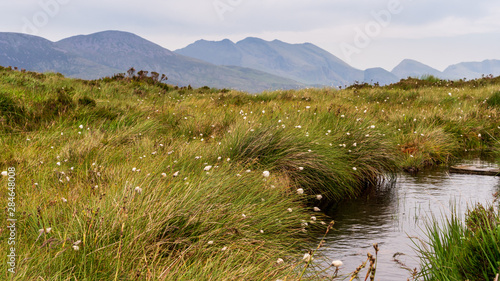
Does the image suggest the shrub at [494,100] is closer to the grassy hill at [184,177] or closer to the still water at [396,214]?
the grassy hill at [184,177]

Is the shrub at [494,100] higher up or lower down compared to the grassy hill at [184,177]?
higher up

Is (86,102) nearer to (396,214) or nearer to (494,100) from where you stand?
(396,214)

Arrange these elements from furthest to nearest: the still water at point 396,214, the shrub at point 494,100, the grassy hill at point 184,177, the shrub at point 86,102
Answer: the shrub at point 494,100
the shrub at point 86,102
the still water at point 396,214
the grassy hill at point 184,177

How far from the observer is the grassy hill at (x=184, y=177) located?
147 inches

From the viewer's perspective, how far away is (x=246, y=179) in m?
6.37

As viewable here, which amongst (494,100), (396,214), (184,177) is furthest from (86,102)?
(494,100)

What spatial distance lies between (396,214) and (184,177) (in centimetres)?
400

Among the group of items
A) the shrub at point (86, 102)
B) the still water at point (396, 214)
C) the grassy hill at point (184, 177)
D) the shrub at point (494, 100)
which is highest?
the shrub at point (494, 100)

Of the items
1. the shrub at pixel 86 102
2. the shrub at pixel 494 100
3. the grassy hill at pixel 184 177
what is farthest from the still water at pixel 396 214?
the shrub at pixel 494 100

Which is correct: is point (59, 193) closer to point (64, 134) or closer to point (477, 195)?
point (64, 134)

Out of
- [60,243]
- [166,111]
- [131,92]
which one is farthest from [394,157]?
[131,92]

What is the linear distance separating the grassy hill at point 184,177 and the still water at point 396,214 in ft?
1.22

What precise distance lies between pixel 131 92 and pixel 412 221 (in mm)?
12740

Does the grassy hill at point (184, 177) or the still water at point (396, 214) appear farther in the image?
the still water at point (396, 214)
